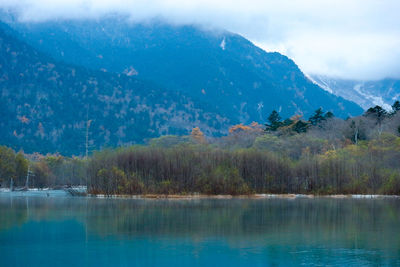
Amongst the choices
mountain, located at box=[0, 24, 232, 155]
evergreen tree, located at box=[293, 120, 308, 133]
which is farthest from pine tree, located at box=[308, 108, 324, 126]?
mountain, located at box=[0, 24, 232, 155]

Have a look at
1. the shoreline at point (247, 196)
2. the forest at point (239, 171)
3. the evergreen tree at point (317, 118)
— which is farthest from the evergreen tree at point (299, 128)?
the shoreline at point (247, 196)

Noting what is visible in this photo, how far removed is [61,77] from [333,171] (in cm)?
13099

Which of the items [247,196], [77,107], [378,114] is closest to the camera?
[247,196]

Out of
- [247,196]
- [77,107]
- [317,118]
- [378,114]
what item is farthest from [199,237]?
[77,107]

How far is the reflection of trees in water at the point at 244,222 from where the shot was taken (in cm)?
A: 3052

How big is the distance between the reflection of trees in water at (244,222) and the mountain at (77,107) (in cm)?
11630

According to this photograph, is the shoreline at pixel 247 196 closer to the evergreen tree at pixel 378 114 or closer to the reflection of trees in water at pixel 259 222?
the reflection of trees in water at pixel 259 222

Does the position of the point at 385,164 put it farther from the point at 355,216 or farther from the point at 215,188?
the point at 355,216

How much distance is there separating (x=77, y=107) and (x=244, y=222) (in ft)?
Answer: 474

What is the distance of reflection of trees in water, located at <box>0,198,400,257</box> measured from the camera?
30.5 m

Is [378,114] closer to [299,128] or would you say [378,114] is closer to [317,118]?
[317,118]

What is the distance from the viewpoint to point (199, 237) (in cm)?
3083

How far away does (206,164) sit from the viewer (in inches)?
2630

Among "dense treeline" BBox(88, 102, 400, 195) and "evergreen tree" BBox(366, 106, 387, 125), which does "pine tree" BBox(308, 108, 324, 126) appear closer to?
"evergreen tree" BBox(366, 106, 387, 125)
